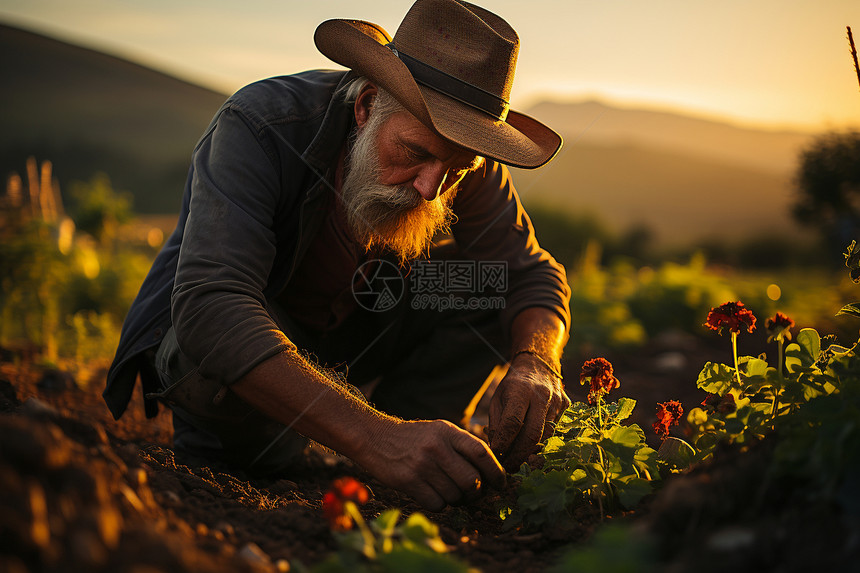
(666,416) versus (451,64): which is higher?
(451,64)

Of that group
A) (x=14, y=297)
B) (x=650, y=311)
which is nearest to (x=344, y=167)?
(x=14, y=297)

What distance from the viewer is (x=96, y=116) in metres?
18.9

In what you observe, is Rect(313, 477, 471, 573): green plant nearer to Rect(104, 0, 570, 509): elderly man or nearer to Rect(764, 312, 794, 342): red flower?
Rect(104, 0, 570, 509): elderly man

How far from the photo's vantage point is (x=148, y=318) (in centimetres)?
279

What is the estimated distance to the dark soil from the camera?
995 mm

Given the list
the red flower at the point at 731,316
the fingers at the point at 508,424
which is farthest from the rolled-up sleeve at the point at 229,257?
the red flower at the point at 731,316

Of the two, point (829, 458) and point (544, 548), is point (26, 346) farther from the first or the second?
point (829, 458)

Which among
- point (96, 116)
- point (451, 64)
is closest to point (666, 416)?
point (451, 64)

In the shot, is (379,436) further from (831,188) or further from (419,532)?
(831,188)

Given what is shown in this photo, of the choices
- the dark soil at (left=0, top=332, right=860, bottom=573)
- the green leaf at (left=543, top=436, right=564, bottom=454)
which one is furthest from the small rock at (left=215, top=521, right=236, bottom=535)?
the green leaf at (left=543, top=436, right=564, bottom=454)

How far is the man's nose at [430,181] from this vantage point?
2512 millimetres

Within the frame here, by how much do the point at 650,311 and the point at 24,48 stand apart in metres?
17.4
